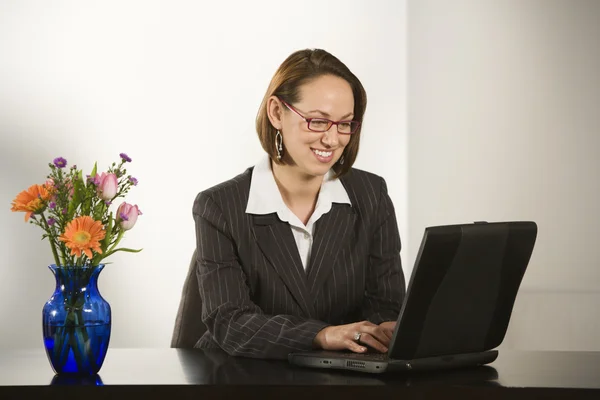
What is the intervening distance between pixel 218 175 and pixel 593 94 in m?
1.75

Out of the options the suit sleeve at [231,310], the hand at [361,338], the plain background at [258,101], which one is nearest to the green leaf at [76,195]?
the suit sleeve at [231,310]

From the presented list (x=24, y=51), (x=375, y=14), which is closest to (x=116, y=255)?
(x=24, y=51)

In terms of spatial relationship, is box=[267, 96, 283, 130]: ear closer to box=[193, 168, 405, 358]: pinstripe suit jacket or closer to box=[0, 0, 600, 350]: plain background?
box=[193, 168, 405, 358]: pinstripe suit jacket

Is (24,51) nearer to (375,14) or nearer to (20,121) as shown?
(20,121)

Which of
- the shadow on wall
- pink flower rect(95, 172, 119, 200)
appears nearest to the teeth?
pink flower rect(95, 172, 119, 200)

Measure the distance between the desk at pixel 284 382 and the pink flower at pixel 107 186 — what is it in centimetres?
36

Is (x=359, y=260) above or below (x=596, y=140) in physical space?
below

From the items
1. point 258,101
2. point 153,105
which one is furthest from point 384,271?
point 153,105

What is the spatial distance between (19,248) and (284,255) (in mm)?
2083

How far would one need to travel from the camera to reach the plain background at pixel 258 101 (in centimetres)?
394

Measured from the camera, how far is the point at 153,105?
4.01 meters

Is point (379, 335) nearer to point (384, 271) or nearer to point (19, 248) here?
point (384, 271)

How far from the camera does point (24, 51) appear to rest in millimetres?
3969

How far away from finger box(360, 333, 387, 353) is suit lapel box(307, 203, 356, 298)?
0.44m
